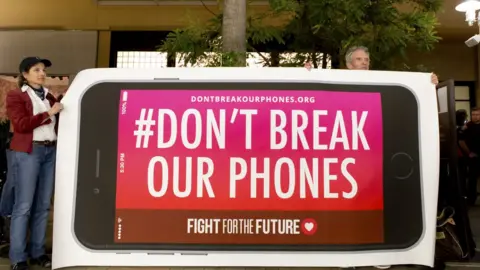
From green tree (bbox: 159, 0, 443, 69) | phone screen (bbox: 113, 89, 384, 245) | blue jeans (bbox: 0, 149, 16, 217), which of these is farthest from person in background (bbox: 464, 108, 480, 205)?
blue jeans (bbox: 0, 149, 16, 217)

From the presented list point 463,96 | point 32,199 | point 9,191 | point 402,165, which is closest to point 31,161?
point 32,199

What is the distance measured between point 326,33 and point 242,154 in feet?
8.21

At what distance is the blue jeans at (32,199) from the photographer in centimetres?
317

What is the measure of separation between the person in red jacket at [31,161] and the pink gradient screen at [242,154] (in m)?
0.83

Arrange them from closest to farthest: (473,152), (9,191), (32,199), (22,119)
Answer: (22,119), (32,199), (9,191), (473,152)

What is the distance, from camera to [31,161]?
316cm

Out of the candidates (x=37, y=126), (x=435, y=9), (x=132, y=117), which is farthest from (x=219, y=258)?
(x=435, y=9)

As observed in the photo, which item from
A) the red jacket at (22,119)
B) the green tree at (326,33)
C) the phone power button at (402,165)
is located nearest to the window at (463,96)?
the green tree at (326,33)

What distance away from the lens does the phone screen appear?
107 inches

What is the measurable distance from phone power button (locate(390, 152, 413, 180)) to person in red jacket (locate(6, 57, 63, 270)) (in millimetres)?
2324

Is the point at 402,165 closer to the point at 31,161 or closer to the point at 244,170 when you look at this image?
the point at 244,170

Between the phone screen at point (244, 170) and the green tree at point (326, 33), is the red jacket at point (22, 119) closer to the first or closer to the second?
the phone screen at point (244, 170)

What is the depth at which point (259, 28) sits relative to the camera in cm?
488

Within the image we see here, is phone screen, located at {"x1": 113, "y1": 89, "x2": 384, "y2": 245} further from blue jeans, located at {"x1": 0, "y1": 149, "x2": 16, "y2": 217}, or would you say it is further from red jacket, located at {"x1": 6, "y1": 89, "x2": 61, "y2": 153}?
blue jeans, located at {"x1": 0, "y1": 149, "x2": 16, "y2": 217}
